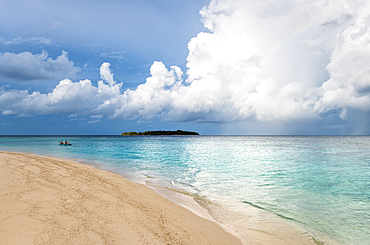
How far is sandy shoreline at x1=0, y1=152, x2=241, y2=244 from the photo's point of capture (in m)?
5.18

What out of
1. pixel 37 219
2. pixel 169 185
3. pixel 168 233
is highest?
pixel 37 219

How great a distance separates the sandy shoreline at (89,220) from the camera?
518 centimetres

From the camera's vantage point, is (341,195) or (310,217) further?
(341,195)

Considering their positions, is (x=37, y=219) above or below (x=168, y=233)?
above

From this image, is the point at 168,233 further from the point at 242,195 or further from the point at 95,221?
the point at 242,195

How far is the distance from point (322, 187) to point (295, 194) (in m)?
4.05

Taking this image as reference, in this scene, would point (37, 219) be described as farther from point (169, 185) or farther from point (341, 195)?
point (341, 195)

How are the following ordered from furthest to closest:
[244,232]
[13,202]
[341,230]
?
[341,230] < [244,232] < [13,202]

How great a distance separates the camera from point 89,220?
6.13 metres

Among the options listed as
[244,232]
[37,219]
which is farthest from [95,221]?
[244,232]

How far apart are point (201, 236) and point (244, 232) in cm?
193

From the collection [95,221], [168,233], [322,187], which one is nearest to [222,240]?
Answer: [168,233]

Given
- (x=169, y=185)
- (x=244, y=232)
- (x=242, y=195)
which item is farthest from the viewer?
(x=169, y=185)

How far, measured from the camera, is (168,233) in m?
6.14
